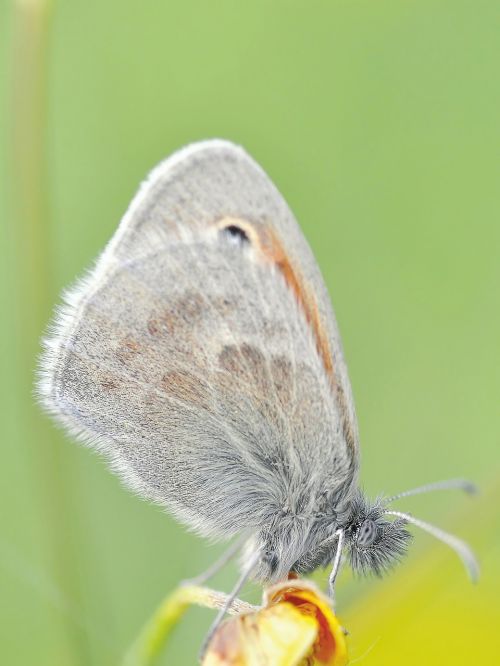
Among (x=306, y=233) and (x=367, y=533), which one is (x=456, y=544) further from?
(x=306, y=233)

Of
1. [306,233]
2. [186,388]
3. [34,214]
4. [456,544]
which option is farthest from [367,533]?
[306,233]

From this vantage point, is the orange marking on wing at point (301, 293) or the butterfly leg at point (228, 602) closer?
the butterfly leg at point (228, 602)

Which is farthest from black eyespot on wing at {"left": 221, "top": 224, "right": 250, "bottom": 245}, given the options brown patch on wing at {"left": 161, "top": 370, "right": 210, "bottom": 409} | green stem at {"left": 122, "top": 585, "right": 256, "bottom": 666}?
green stem at {"left": 122, "top": 585, "right": 256, "bottom": 666}

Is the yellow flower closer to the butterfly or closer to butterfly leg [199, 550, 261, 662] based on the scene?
butterfly leg [199, 550, 261, 662]

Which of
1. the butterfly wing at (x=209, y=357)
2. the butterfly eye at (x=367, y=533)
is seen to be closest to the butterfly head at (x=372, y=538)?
the butterfly eye at (x=367, y=533)

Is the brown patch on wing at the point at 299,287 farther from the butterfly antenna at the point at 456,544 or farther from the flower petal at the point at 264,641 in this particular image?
the flower petal at the point at 264,641
